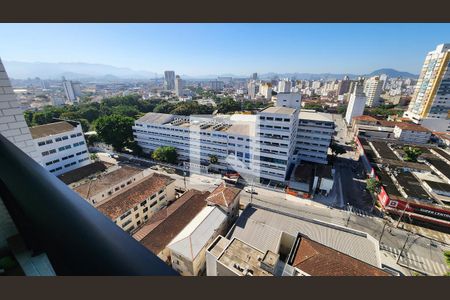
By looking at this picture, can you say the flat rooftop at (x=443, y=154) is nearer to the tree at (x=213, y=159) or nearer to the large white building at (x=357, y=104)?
the large white building at (x=357, y=104)

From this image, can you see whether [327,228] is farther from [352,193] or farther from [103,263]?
[103,263]

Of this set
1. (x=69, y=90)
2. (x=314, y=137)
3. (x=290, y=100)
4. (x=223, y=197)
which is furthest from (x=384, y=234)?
(x=69, y=90)

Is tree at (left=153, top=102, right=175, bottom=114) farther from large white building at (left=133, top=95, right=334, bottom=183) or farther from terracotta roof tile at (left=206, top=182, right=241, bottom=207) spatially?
terracotta roof tile at (left=206, top=182, right=241, bottom=207)

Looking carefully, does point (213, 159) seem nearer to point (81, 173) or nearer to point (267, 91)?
point (81, 173)

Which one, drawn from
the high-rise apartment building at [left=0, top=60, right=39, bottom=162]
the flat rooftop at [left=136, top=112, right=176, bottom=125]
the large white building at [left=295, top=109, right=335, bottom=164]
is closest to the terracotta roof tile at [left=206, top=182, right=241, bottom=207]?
the high-rise apartment building at [left=0, top=60, right=39, bottom=162]

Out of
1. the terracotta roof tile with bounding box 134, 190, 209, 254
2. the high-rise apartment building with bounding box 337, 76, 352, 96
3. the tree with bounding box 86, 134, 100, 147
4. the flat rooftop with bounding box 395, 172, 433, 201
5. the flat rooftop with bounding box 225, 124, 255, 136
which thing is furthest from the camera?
the high-rise apartment building with bounding box 337, 76, 352, 96

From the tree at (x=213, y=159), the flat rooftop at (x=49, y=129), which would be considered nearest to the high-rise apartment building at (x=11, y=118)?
the tree at (x=213, y=159)

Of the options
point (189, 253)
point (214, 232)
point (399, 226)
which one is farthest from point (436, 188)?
point (189, 253)
